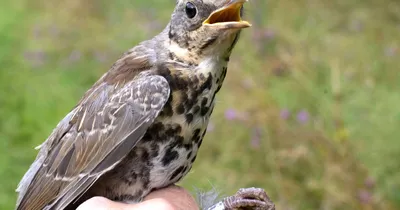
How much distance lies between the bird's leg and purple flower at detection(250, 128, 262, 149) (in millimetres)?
1864

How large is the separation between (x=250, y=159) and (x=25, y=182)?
1.92m

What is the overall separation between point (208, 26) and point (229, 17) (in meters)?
0.12

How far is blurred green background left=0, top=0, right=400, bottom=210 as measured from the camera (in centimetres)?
402

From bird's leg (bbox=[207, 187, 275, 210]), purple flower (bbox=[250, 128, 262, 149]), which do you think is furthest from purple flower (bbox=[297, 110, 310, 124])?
bird's leg (bbox=[207, 187, 275, 210])

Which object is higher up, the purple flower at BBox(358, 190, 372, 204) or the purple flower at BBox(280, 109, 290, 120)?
the purple flower at BBox(280, 109, 290, 120)

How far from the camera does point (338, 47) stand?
5.52m

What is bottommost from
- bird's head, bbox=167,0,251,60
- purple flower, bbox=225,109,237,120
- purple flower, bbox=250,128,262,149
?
purple flower, bbox=250,128,262,149

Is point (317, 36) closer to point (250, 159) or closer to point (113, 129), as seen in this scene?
point (250, 159)

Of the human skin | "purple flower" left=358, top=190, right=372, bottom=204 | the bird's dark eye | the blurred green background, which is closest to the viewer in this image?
the human skin

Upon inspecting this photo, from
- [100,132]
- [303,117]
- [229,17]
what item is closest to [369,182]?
[303,117]

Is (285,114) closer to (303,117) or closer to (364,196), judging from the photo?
(303,117)

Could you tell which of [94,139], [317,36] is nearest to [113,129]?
[94,139]

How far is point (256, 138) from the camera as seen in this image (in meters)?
4.44

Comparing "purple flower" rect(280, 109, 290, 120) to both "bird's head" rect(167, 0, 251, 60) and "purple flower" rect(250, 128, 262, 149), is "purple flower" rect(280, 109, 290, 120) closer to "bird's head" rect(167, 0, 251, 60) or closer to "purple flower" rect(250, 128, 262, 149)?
"purple flower" rect(250, 128, 262, 149)
